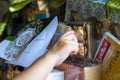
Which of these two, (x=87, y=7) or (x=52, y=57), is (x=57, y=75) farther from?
(x=87, y=7)

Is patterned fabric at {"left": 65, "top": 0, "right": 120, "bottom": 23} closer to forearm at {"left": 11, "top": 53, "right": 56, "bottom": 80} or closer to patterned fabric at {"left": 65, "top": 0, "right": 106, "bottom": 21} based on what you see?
patterned fabric at {"left": 65, "top": 0, "right": 106, "bottom": 21}

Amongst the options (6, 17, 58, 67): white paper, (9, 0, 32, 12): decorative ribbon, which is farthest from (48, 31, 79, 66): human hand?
(9, 0, 32, 12): decorative ribbon

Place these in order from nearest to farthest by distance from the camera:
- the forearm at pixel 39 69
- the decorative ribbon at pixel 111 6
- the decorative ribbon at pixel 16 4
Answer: the forearm at pixel 39 69 → the decorative ribbon at pixel 111 6 → the decorative ribbon at pixel 16 4

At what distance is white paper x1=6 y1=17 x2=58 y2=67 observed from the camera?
89 cm

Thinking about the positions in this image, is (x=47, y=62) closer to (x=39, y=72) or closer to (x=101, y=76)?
(x=39, y=72)

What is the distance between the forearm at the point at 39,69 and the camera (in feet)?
2.31

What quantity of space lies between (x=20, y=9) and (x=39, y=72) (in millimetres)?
474

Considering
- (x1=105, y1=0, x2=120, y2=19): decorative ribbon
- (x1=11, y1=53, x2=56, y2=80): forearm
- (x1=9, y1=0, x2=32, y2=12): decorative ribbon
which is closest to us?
(x1=11, y1=53, x2=56, y2=80): forearm

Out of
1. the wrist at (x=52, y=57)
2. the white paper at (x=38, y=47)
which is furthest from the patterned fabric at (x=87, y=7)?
the wrist at (x=52, y=57)

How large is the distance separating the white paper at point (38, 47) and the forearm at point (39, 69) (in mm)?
145

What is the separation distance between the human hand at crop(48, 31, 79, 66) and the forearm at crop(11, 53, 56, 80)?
0.02m

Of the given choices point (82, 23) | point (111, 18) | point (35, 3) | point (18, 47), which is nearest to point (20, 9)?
point (35, 3)

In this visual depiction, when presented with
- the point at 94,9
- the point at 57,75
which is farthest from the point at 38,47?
the point at 94,9

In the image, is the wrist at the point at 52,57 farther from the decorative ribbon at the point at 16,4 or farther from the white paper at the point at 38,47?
the decorative ribbon at the point at 16,4
